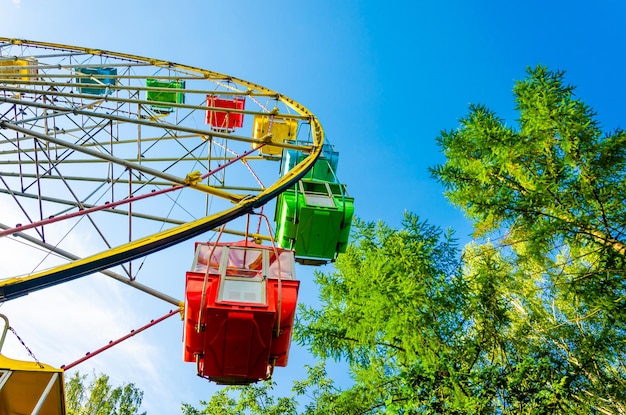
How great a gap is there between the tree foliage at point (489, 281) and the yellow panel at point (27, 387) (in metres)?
3.50

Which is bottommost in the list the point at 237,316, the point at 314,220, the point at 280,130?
the point at 237,316

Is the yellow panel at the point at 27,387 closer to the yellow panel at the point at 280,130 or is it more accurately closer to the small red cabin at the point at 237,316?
the small red cabin at the point at 237,316

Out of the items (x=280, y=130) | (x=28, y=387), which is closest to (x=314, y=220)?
(x=28, y=387)

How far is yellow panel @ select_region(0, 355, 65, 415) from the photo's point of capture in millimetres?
4652

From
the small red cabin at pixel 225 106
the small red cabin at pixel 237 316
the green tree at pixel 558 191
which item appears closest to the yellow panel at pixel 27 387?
A: the small red cabin at pixel 237 316

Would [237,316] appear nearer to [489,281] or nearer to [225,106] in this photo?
[489,281]

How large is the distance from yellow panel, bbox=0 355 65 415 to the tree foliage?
3.50 meters

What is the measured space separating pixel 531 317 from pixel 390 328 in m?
5.47

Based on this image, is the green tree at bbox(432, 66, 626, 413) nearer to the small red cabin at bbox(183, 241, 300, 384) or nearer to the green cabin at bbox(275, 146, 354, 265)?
the green cabin at bbox(275, 146, 354, 265)

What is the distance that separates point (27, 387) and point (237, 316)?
213 cm

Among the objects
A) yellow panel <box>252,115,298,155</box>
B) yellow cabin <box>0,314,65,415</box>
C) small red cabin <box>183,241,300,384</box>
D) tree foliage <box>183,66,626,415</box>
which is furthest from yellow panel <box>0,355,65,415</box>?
yellow panel <box>252,115,298,155</box>

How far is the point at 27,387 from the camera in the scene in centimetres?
475

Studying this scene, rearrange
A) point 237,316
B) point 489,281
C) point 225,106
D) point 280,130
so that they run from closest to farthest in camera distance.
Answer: point 237,316
point 489,281
point 280,130
point 225,106

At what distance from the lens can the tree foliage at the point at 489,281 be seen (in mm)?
5617
